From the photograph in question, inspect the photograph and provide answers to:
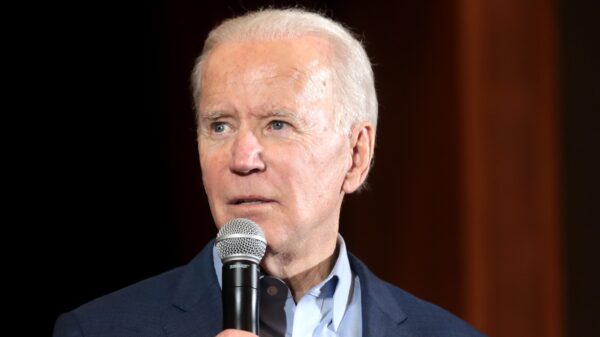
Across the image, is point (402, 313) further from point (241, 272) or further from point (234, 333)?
point (234, 333)

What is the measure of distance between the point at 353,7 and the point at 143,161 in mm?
1018

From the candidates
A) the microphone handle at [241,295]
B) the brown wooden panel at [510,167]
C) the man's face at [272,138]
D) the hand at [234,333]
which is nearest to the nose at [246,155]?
the man's face at [272,138]

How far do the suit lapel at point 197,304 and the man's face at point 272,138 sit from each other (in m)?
0.15

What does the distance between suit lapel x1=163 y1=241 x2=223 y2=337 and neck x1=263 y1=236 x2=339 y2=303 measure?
0.12 meters

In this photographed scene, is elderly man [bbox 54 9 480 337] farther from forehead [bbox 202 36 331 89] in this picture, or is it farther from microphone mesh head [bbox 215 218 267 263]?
microphone mesh head [bbox 215 218 267 263]

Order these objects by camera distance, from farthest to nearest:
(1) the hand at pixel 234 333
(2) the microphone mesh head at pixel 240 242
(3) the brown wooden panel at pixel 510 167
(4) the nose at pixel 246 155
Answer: (3) the brown wooden panel at pixel 510 167 < (4) the nose at pixel 246 155 < (2) the microphone mesh head at pixel 240 242 < (1) the hand at pixel 234 333

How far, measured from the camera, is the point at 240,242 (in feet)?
5.01

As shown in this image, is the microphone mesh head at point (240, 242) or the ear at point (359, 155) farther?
the ear at point (359, 155)

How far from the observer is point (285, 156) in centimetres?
183

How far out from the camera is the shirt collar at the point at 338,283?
75.7 inches

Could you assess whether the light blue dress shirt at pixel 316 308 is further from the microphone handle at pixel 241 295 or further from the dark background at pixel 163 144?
the dark background at pixel 163 144

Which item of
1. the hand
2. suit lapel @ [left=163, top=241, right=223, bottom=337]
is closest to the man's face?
suit lapel @ [left=163, top=241, right=223, bottom=337]

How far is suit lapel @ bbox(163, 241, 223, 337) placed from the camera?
1.79 meters

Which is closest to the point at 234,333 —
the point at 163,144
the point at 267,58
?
the point at 267,58
